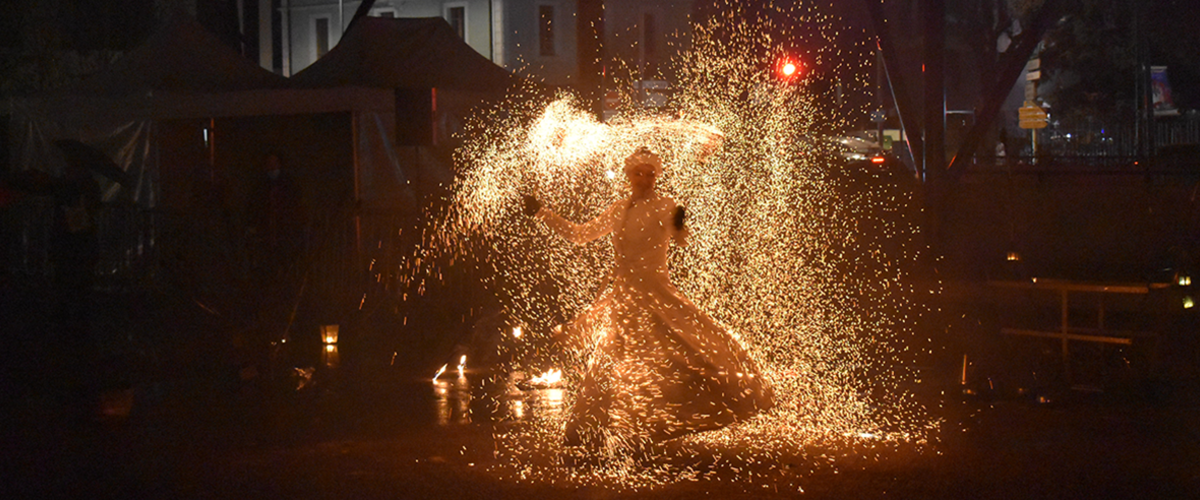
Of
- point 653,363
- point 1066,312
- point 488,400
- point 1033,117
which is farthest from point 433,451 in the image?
point 1033,117

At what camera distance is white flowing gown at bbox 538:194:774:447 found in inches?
226

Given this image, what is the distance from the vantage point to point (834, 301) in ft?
40.7

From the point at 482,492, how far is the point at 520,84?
37.7 ft

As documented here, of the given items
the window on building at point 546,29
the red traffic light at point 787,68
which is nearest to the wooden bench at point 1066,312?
the red traffic light at point 787,68

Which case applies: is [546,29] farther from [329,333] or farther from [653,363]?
[653,363]

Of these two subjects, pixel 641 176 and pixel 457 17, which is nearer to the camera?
pixel 641 176

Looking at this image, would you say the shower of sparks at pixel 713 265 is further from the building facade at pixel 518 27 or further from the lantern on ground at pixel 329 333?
the building facade at pixel 518 27

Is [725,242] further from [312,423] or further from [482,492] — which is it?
[482,492]

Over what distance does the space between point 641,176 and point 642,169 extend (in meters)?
0.04

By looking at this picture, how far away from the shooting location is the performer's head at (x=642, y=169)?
594 cm

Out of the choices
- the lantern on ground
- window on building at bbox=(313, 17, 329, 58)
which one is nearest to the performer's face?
the lantern on ground

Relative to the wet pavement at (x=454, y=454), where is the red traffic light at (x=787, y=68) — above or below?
above

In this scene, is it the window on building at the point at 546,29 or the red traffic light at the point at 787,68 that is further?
the window on building at the point at 546,29

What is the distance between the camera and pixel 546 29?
4709 cm
